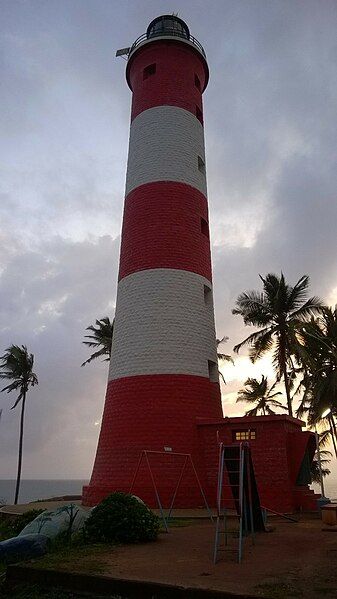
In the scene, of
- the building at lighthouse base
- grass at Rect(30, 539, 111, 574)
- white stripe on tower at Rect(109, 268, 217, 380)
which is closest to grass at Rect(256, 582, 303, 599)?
grass at Rect(30, 539, 111, 574)

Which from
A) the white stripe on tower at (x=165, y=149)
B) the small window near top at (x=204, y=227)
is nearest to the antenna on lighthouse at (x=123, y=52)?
the white stripe on tower at (x=165, y=149)

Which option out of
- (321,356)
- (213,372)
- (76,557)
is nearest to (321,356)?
(321,356)

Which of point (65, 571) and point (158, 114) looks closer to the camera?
point (65, 571)

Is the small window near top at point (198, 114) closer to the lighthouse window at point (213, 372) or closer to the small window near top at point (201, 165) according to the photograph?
the small window near top at point (201, 165)

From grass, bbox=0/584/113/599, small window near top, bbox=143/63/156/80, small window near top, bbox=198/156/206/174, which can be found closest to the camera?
grass, bbox=0/584/113/599

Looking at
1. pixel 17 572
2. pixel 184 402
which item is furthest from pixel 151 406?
pixel 17 572

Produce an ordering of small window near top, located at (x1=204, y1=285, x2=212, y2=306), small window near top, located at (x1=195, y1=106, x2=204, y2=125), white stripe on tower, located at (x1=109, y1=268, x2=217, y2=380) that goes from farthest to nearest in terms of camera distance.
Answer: small window near top, located at (x1=195, y1=106, x2=204, y2=125), small window near top, located at (x1=204, y1=285, x2=212, y2=306), white stripe on tower, located at (x1=109, y1=268, x2=217, y2=380)

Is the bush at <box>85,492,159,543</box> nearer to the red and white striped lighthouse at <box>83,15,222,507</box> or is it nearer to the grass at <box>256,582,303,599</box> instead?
the grass at <box>256,582,303,599</box>

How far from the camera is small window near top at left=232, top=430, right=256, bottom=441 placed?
1788cm

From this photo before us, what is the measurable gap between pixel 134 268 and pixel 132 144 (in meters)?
7.14

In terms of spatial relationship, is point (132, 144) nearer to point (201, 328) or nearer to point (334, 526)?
point (201, 328)

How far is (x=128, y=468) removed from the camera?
17688mm

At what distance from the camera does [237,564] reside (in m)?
8.01

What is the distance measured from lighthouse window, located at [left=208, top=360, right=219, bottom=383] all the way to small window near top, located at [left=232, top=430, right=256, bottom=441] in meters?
2.59
